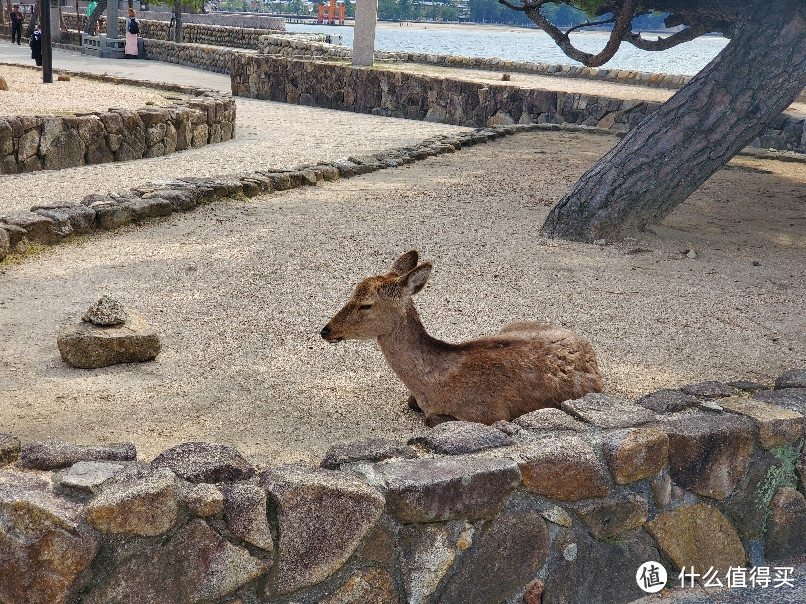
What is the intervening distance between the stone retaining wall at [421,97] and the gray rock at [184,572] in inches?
598

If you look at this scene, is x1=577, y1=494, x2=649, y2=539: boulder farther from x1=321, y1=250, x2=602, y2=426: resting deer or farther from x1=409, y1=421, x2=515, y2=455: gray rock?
x1=321, y1=250, x2=602, y2=426: resting deer

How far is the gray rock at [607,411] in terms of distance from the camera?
3590mm

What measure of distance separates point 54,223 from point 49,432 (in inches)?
159

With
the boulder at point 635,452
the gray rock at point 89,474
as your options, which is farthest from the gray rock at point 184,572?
the boulder at point 635,452

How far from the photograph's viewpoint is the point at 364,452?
126 inches

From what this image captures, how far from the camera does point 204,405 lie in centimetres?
462

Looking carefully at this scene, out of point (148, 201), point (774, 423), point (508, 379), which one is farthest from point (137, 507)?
point (148, 201)

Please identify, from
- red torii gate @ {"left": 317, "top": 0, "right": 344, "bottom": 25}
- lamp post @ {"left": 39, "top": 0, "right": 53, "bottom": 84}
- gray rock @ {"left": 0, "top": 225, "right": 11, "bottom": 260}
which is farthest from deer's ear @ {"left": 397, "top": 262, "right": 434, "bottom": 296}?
red torii gate @ {"left": 317, "top": 0, "right": 344, "bottom": 25}

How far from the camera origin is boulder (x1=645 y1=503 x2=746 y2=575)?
3.56 metres

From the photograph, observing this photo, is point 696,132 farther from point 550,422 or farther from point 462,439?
point 462,439

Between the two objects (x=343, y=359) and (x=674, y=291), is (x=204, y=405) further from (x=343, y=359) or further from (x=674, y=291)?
(x=674, y=291)

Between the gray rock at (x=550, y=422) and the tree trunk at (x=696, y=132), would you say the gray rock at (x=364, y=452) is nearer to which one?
the gray rock at (x=550, y=422)

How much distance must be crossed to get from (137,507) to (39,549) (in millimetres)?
284

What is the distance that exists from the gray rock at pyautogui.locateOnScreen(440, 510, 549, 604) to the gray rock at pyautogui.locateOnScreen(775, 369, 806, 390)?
174 centimetres
